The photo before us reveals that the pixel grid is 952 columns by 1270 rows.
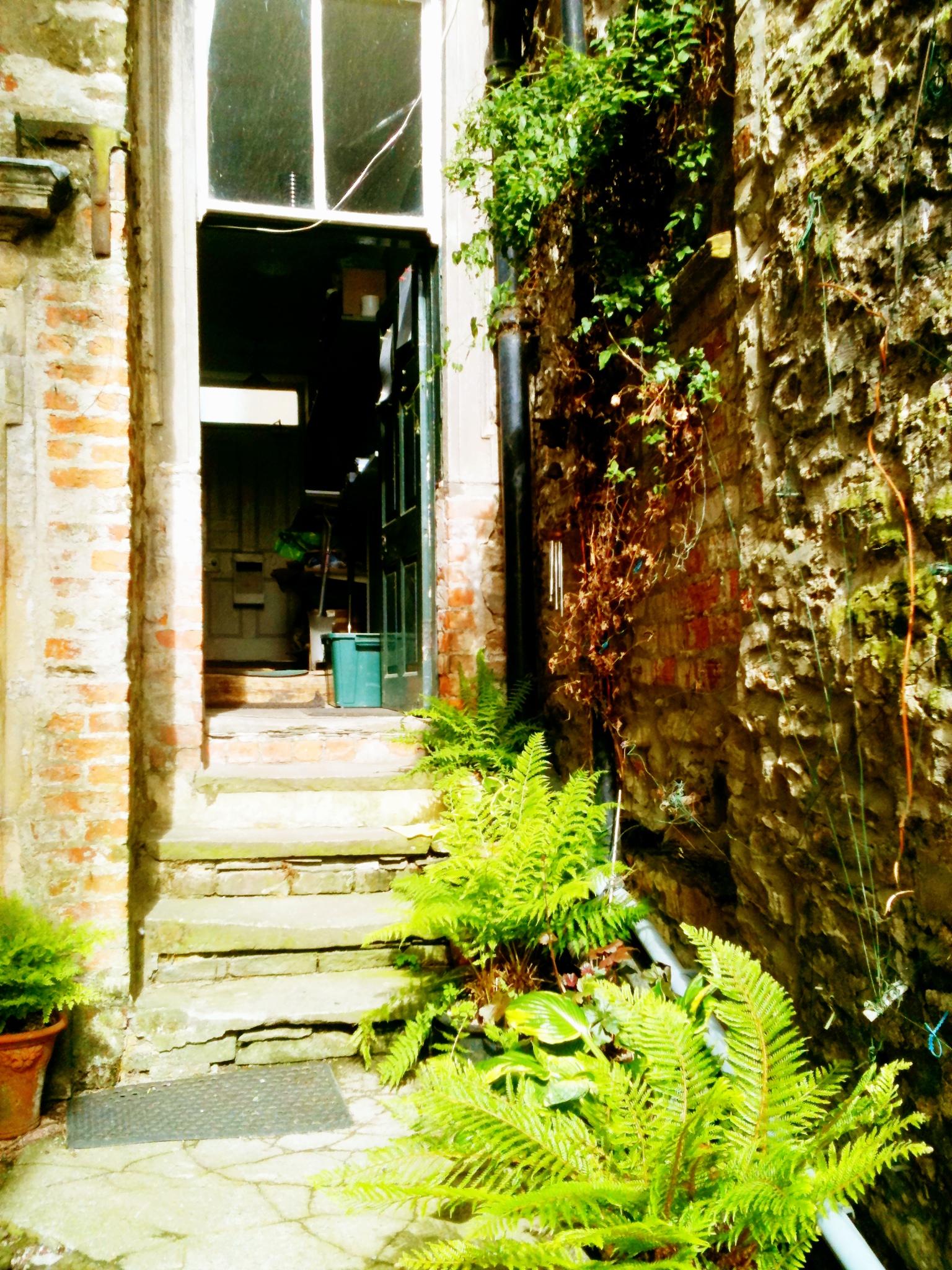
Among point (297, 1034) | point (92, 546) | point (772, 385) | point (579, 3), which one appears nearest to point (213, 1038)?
point (297, 1034)

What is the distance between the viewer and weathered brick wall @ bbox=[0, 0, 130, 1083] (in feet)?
9.77

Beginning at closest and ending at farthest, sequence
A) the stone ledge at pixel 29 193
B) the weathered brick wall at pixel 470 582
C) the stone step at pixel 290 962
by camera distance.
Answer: the stone ledge at pixel 29 193 → the stone step at pixel 290 962 → the weathered brick wall at pixel 470 582

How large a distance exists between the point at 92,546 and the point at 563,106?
82.6 inches

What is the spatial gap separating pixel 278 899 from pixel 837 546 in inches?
100

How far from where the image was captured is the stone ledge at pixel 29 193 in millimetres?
2916

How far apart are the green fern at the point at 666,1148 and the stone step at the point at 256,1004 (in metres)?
1.02

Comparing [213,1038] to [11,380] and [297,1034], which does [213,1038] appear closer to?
[297,1034]

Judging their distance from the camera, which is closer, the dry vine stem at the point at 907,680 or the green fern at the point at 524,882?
the dry vine stem at the point at 907,680

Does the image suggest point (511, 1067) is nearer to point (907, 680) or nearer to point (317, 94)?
point (907, 680)

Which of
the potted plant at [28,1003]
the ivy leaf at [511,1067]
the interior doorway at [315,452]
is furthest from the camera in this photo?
the interior doorway at [315,452]

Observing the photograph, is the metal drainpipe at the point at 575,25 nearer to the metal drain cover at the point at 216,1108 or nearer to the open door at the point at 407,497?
the open door at the point at 407,497

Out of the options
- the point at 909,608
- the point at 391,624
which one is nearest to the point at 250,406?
the point at 391,624

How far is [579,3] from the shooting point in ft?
10.9

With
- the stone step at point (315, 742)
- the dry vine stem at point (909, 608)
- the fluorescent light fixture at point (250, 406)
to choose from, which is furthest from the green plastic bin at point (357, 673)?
the fluorescent light fixture at point (250, 406)
